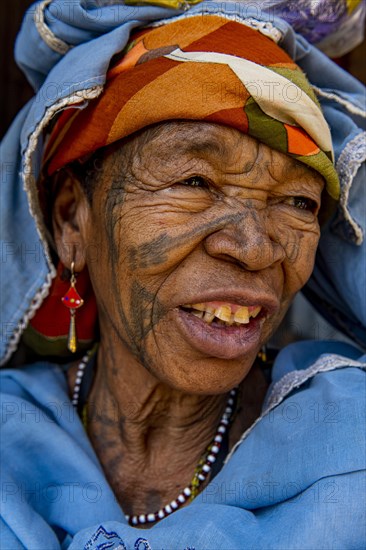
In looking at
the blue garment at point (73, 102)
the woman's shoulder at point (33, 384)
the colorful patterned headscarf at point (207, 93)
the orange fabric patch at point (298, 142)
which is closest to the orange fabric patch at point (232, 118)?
the colorful patterned headscarf at point (207, 93)

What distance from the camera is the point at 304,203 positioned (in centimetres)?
186

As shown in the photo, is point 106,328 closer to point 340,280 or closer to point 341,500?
point 340,280

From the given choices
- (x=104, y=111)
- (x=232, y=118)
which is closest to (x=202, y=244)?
(x=232, y=118)

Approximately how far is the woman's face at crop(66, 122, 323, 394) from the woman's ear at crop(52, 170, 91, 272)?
0.51 ft

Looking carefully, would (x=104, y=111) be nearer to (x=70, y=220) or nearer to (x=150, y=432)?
(x=70, y=220)

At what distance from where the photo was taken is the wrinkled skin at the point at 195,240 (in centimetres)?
166

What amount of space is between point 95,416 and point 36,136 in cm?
84

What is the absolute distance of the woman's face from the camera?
5.43 ft

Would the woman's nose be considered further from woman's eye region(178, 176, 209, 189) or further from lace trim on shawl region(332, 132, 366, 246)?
lace trim on shawl region(332, 132, 366, 246)

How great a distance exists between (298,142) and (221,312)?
0.45 m

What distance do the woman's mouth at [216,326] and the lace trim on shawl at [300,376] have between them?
21 centimetres

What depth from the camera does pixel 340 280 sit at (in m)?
2.01

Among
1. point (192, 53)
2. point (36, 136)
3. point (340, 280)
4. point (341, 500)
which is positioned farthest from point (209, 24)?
point (341, 500)

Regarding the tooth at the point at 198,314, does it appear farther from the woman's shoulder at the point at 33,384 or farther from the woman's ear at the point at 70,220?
the woman's shoulder at the point at 33,384
